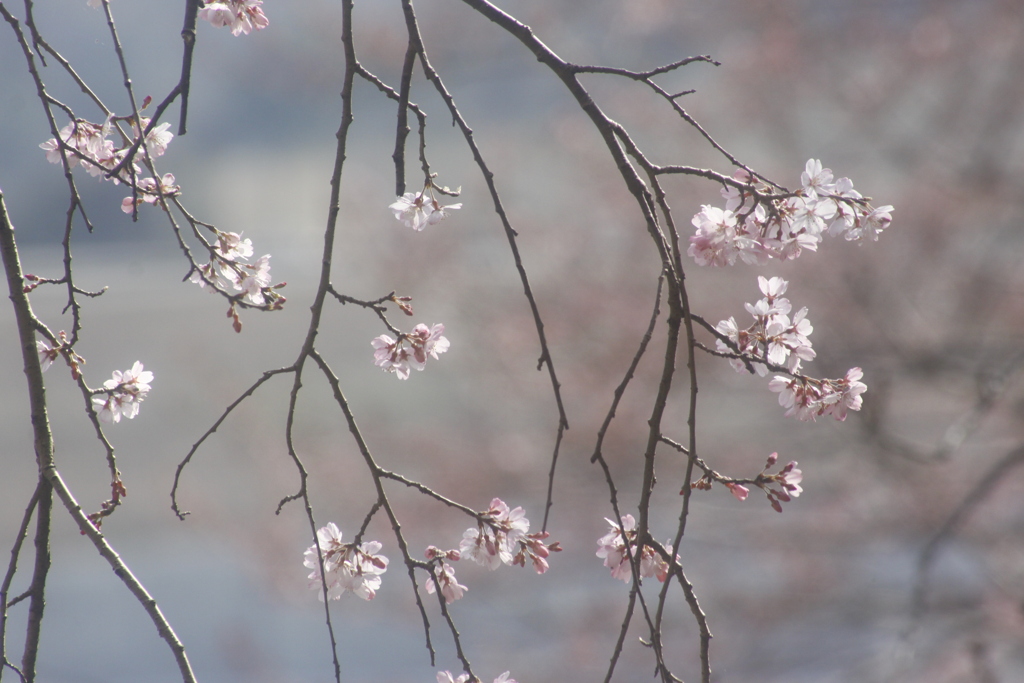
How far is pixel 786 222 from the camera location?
0.65 metres

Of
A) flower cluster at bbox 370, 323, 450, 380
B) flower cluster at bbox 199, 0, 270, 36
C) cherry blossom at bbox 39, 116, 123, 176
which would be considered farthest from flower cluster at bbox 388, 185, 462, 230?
cherry blossom at bbox 39, 116, 123, 176

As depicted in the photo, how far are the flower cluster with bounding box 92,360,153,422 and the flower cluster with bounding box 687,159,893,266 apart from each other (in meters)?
0.54

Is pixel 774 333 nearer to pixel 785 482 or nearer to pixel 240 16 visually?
pixel 785 482

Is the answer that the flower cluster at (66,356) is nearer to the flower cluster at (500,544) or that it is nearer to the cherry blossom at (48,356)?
the cherry blossom at (48,356)

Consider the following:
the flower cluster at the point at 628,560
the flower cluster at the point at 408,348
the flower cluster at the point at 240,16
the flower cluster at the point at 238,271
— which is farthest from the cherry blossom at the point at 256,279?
the flower cluster at the point at 628,560

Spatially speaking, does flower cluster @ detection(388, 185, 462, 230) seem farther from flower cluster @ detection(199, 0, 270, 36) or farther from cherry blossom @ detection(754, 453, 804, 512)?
cherry blossom @ detection(754, 453, 804, 512)

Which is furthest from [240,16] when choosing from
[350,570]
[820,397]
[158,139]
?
[820,397]

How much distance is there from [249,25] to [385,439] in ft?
7.21

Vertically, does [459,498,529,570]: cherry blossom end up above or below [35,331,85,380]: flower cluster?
below

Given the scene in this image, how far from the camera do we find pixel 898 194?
2629 millimetres

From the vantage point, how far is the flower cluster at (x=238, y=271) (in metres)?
0.74

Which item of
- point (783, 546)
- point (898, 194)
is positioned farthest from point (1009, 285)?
point (783, 546)

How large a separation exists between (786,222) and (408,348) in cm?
35

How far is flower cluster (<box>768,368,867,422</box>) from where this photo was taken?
691 mm
